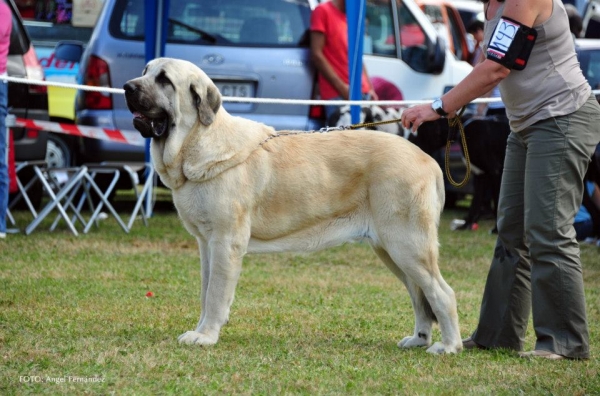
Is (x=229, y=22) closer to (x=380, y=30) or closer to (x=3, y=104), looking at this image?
(x=380, y=30)

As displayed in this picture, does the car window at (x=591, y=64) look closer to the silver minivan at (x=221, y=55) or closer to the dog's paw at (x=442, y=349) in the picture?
the silver minivan at (x=221, y=55)

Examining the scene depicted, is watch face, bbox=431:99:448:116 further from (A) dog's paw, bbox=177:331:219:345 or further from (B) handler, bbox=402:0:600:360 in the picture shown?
(A) dog's paw, bbox=177:331:219:345

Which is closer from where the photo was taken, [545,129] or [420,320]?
[545,129]

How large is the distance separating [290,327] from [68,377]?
5.63ft

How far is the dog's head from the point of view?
15.8 feet

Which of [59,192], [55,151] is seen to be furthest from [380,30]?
[59,192]

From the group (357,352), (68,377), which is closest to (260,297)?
(357,352)

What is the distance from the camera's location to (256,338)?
208 inches

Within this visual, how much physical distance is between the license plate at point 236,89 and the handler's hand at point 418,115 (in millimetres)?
5599

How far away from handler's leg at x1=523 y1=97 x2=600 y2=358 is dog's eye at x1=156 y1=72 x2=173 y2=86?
1.83 metres

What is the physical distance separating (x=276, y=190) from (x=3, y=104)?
4.38 m

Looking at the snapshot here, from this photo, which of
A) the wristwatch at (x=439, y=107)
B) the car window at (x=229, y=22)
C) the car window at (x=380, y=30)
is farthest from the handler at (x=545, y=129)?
the car window at (x=380, y=30)

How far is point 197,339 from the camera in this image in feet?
16.3

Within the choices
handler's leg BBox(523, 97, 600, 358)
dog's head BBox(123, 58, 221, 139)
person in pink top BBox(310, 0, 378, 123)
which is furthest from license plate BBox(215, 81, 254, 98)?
handler's leg BBox(523, 97, 600, 358)
